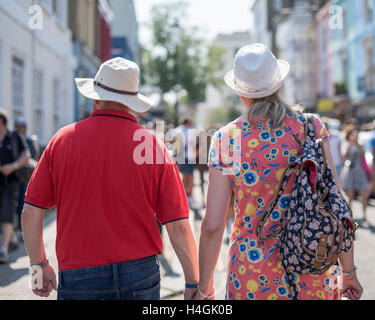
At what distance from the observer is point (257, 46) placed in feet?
7.52

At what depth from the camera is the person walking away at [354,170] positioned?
29.5 ft

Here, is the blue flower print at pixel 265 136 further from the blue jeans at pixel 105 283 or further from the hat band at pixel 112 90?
the blue jeans at pixel 105 283

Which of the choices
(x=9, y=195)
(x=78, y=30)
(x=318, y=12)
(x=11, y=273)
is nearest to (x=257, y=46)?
(x=11, y=273)

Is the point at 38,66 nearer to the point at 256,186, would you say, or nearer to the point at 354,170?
the point at 354,170

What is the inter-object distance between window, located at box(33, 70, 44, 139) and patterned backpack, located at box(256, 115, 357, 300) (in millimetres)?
11122

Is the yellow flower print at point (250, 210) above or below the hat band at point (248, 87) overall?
below

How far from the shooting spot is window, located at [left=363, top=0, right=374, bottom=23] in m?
24.3

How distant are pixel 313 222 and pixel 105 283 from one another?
910 millimetres

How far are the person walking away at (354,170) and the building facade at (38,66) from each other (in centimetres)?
596

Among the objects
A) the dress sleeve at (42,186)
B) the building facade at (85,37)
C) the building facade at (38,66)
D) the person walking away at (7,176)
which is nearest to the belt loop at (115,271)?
the dress sleeve at (42,186)

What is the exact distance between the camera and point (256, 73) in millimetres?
2252

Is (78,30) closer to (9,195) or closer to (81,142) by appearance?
(9,195)

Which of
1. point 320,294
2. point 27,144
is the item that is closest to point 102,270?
point 320,294

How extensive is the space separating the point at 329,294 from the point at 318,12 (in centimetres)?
3850
